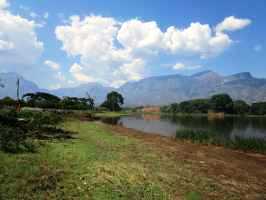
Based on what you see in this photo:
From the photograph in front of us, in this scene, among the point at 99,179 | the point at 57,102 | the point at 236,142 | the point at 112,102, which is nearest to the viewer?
the point at 99,179

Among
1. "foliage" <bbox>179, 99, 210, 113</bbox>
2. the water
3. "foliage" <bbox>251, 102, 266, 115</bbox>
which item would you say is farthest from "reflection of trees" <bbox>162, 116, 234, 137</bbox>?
"foliage" <bbox>179, 99, 210, 113</bbox>

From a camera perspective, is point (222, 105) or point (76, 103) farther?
point (222, 105)

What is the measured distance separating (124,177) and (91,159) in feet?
7.90

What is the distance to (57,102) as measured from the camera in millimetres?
58188

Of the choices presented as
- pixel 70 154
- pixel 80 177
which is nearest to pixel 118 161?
pixel 70 154

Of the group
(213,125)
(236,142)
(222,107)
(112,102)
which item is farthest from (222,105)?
(236,142)

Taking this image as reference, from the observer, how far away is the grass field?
6.27 m

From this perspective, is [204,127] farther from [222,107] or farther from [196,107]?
[196,107]

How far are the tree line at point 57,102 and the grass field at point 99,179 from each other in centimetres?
2426

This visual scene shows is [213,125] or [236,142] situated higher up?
[236,142]

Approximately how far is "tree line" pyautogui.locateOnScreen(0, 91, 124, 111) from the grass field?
2426cm

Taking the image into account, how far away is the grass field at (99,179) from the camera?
6.27 m

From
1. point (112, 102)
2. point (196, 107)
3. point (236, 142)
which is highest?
point (112, 102)

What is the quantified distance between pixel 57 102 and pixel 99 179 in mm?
53742
